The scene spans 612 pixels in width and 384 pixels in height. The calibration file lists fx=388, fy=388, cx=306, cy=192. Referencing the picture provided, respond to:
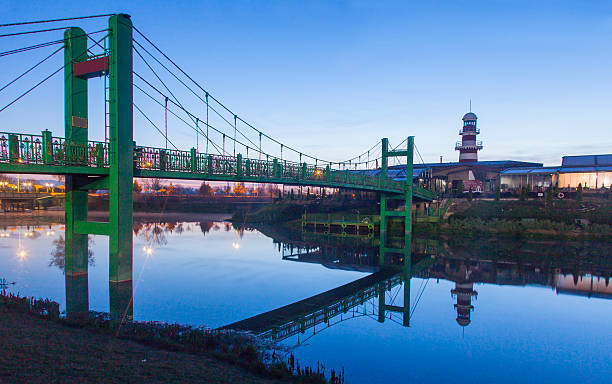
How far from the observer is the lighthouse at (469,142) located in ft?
209

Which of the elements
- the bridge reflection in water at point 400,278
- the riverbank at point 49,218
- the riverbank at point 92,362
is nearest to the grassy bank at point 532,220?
the bridge reflection in water at point 400,278

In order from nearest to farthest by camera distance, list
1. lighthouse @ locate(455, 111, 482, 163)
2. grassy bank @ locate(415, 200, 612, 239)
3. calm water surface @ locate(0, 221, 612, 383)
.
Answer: calm water surface @ locate(0, 221, 612, 383), grassy bank @ locate(415, 200, 612, 239), lighthouse @ locate(455, 111, 482, 163)

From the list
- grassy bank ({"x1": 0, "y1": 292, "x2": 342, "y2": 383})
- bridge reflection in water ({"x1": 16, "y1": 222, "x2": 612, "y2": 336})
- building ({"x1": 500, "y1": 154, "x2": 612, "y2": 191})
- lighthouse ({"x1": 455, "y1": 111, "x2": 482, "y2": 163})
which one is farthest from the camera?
lighthouse ({"x1": 455, "y1": 111, "x2": 482, "y2": 163})

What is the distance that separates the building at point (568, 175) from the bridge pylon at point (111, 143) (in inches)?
1620

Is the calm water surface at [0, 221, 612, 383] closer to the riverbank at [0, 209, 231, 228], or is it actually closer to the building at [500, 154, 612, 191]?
the building at [500, 154, 612, 191]

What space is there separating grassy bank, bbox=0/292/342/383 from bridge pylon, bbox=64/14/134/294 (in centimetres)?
458

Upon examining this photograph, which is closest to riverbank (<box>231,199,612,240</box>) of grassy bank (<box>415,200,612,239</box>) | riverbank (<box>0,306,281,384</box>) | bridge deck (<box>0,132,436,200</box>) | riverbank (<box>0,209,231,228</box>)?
grassy bank (<box>415,200,612,239</box>)

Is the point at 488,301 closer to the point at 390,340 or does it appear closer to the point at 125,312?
the point at 390,340

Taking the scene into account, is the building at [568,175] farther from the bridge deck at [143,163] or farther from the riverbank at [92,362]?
the riverbank at [92,362]

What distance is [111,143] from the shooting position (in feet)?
50.9

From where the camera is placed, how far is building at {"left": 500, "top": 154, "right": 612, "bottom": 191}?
4472 cm

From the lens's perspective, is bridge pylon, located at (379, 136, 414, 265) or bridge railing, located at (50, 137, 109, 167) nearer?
bridge railing, located at (50, 137, 109, 167)

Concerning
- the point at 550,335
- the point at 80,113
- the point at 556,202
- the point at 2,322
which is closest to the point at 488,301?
the point at 550,335

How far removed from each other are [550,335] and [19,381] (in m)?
13.9
